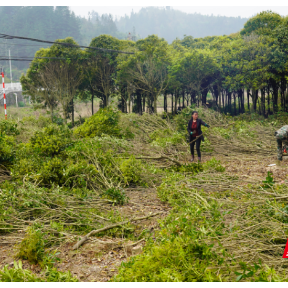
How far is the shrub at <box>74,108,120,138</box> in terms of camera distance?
11.2 metres

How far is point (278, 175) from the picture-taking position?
701 centimetres

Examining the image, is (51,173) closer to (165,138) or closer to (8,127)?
(8,127)

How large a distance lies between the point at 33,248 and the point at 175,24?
600ft

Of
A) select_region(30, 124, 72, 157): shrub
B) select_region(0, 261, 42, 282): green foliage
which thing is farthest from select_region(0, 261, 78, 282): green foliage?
select_region(30, 124, 72, 157): shrub

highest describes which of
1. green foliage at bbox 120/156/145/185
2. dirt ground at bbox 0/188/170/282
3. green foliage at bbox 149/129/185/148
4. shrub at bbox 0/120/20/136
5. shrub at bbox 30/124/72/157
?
shrub at bbox 0/120/20/136

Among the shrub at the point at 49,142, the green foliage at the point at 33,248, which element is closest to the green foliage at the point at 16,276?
the green foliage at the point at 33,248

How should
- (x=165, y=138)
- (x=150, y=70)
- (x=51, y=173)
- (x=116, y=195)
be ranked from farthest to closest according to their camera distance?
(x=150, y=70), (x=165, y=138), (x=51, y=173), (x=116, y=195)

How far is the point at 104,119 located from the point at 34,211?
6593 mm

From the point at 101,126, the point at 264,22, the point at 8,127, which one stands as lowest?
the point at 101,126

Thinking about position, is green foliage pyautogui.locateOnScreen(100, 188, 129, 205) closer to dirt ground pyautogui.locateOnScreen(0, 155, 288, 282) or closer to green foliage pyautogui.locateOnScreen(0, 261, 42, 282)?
dirt ground pyautogui.locateOnScreen(0, 155, 288, 282)

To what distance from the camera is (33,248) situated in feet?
12.4

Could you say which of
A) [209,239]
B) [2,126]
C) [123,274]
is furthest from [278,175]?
[2,126]

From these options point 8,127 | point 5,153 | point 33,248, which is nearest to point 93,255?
point 33,248

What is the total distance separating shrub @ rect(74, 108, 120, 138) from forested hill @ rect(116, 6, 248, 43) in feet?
525
